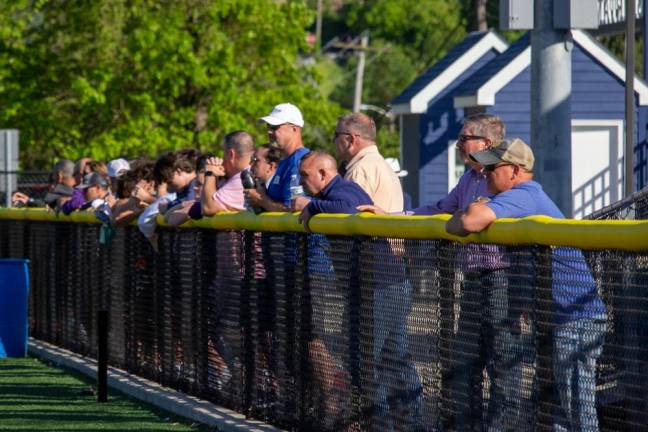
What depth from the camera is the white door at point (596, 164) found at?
2653cm

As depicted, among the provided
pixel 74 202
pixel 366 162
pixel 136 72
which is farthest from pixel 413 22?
pixel 366 162

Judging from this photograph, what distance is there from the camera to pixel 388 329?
27.2 ft

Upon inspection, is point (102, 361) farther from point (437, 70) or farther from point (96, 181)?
point (437, 70)

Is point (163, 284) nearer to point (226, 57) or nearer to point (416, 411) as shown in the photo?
point (416, 411)

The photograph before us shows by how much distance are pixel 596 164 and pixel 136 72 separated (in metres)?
15.3

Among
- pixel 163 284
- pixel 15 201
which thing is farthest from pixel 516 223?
pixel 15 201

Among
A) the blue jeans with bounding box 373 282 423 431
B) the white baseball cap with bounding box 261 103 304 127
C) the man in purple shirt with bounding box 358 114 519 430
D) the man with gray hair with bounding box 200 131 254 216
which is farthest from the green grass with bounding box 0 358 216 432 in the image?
the man in purple shirt with bounding box 358 114 519 430

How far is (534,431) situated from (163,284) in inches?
244

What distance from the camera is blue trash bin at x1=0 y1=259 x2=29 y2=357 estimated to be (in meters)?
15.8

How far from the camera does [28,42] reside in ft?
130

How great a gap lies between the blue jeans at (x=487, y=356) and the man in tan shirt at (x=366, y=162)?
2526 millimetres

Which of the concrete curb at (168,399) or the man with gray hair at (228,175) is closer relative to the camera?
the concrete curb at (168,399)

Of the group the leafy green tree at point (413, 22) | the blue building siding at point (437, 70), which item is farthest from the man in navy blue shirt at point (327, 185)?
the leafy green tree at point (413, 22)

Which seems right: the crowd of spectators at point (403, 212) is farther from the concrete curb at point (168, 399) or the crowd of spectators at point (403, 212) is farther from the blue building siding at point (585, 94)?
the blue building siding at point (585, 94)
